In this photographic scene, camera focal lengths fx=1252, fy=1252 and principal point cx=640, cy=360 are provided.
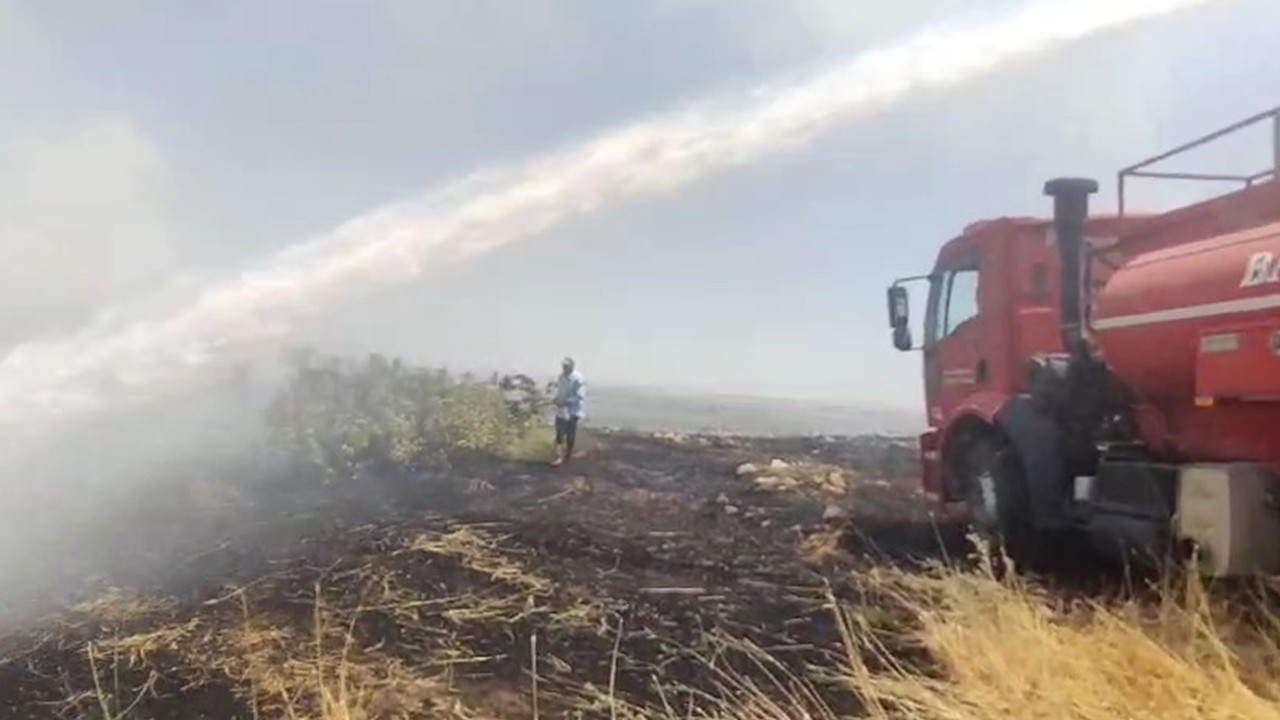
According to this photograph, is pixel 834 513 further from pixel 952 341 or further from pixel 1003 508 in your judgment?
pixel 1003 508

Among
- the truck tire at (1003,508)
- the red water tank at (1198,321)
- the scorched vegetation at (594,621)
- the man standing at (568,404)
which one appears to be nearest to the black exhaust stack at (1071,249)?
the red water tank at (1198,321)

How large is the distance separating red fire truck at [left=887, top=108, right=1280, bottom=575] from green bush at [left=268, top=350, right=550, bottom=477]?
7.68 meters

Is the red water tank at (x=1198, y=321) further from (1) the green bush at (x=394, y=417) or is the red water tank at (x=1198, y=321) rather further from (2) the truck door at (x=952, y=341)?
(1) the green bush at (x=394, y=417)

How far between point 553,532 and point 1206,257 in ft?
18.6

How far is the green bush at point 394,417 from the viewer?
1664 cm

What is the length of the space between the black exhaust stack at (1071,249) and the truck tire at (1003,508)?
104cm

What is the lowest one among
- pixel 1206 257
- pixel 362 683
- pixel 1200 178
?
pixel 362 683

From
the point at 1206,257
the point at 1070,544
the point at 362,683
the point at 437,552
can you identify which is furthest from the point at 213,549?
the point at 1206,257

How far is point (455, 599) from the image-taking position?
27.0 ft

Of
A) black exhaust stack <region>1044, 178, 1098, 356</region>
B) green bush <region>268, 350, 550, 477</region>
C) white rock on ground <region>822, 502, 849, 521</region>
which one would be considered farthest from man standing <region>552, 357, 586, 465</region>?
black exhaust stack <region>1044, 178, 1098, 356</region>

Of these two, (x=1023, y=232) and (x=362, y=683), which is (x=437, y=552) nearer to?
(x=362, y=683)

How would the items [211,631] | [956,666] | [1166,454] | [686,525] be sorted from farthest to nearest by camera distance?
[686,525] < [1166,454] < [211,631] < [956,666]

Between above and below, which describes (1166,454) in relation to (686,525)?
above

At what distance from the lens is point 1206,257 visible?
7.77 m
